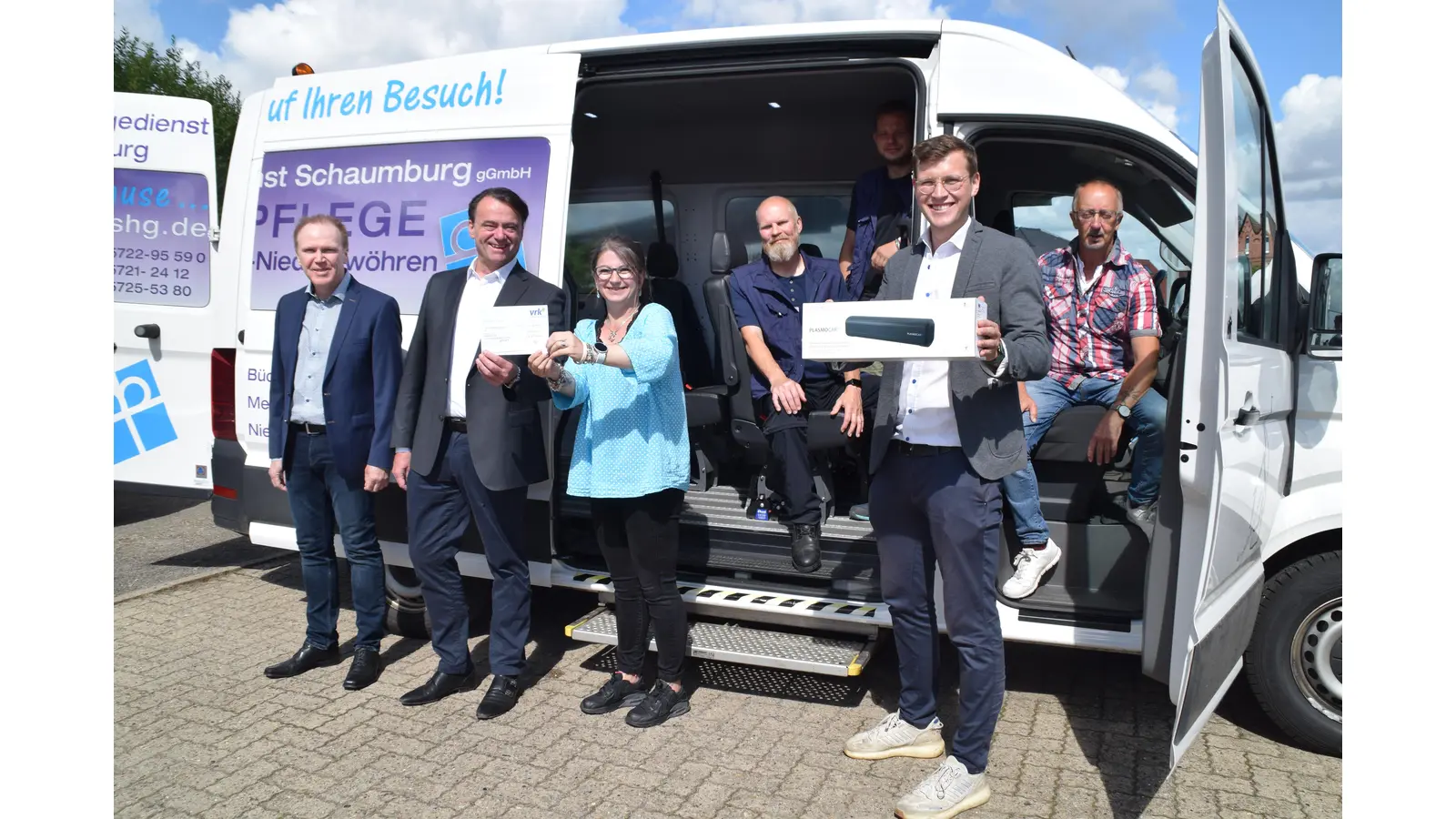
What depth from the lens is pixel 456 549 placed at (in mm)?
3850

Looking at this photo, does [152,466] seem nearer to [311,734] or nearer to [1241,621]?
[311,734]

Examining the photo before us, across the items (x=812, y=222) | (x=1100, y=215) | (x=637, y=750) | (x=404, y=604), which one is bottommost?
(x=637, y=750)

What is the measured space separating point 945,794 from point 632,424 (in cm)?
157

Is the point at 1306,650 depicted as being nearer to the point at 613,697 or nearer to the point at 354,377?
the point at 613,697

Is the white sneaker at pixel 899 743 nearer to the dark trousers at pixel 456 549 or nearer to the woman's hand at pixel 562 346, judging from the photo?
the dark trousers at pixel 456 549

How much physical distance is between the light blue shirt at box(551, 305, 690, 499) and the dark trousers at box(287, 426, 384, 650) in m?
1.06

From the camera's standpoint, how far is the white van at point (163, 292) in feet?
17.3

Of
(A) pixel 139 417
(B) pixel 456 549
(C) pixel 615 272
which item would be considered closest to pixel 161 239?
(A) pixel 139 417

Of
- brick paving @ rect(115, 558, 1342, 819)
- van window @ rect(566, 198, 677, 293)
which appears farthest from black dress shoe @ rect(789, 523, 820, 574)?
van window @ rect(566, 198, 677, 293)

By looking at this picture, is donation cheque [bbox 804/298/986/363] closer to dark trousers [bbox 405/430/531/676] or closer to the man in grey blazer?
the man in grey blazer

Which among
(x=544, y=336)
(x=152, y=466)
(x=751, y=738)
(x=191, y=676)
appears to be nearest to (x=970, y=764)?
(x=751, y=738)

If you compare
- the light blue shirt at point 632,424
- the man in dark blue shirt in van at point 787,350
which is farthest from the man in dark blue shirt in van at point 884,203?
the light blue shirt at point 632,424

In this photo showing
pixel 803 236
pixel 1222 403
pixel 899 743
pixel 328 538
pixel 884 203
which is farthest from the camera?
pixel 803 236

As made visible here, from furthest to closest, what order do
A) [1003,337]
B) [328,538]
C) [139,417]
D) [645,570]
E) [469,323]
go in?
1. [139,417]
2. [328,538]
3. [469,323]
4. [645,570]
5. [1003,337]
